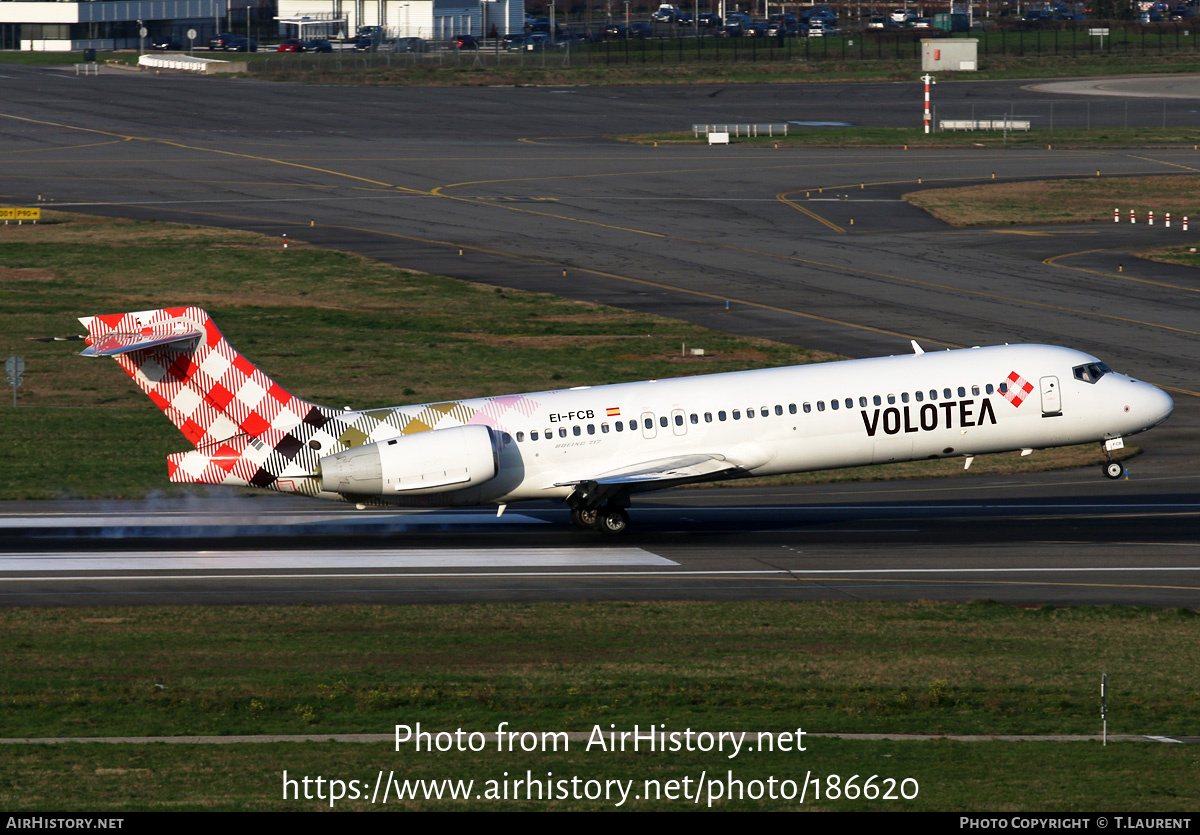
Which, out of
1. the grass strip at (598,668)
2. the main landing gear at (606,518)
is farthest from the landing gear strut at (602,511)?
the grass strip at (598,668)

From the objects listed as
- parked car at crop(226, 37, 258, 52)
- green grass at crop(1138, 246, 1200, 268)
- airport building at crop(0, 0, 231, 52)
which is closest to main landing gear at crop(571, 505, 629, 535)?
green grass at crop(1138, 246, 1200, 268)

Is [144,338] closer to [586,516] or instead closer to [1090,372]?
[586,516]

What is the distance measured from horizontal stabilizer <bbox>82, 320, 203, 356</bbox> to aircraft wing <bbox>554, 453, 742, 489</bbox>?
30.1 ft

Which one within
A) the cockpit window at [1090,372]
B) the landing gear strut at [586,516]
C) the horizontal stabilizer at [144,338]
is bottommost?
the landing gear strut at [586,516]

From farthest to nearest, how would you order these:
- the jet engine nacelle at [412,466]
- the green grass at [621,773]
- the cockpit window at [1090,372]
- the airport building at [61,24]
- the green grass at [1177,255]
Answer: the airport building at [61,24] → the green grass at [1177,255] → the cockpit window at [1090,372] → the jet engine nacelle at [412,466] → the green grass at [621,773]

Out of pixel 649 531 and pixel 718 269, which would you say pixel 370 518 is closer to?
pixel 649 531

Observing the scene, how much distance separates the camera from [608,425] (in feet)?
117

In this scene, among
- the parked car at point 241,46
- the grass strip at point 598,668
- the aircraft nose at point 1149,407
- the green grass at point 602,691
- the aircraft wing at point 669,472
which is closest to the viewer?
the green grass at point 602,691

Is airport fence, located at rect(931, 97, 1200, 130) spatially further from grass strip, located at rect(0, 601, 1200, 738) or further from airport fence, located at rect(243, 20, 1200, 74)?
grass strip, located at rect(0, 601, 1200, 738)

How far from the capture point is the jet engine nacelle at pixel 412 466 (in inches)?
1355

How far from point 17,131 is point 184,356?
8511cm

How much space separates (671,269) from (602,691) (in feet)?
156

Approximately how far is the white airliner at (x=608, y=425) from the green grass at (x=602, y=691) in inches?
210

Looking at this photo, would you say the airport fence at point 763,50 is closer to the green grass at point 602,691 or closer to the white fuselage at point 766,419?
the white fuselage at point 766,419
